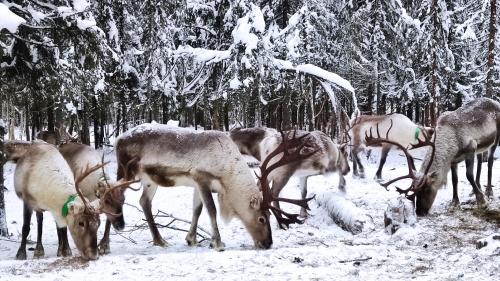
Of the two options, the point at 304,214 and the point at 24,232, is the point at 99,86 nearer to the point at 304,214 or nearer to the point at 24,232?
the point at 24,232

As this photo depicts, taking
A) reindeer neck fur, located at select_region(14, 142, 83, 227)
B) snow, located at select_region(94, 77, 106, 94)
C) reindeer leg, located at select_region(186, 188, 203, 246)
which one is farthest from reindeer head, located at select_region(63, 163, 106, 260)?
snow, located at select_region(94, 77, 106, 94)

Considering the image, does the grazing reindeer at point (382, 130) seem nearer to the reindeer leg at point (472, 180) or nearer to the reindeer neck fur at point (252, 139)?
the reindeer neck fur at point (252, 139)

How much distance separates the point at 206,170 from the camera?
737 cm

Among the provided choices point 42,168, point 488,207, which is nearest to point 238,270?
point 42,168

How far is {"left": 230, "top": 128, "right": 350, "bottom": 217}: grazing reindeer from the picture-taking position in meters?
9.09

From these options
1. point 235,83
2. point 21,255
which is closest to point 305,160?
point 21,255

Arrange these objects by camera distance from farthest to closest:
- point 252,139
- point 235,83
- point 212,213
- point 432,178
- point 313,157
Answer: point 235,83 → point 252,139 → point 313,157 → point 432,178 → point 212,213

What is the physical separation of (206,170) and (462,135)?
482 centimetres

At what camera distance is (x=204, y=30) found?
17875mm

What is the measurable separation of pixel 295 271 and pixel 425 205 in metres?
4.04

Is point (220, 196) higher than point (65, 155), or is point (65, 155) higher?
point (65, 155)

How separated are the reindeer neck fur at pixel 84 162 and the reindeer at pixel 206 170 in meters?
1.26

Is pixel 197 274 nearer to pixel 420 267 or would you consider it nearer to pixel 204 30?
pixel 420 267

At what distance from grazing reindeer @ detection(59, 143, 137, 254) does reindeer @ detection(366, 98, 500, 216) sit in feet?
14.0
